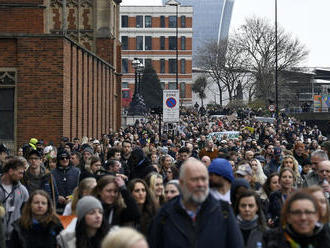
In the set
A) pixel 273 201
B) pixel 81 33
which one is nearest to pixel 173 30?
pixel 81 33

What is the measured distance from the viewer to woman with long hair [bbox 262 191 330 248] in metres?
6.24

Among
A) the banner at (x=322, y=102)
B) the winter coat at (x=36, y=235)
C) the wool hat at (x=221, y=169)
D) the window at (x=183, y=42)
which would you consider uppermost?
the window at (x=183, y=42)

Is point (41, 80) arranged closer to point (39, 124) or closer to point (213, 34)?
point (39, 124)

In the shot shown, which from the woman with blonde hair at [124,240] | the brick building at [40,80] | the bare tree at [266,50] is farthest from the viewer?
the bare tree at [266,50]

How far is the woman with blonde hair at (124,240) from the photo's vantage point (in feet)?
14.9

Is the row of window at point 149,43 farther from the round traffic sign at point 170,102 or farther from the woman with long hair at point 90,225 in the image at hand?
the woman with long hair at point 90,225

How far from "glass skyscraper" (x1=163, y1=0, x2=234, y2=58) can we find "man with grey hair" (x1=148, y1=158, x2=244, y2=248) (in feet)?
613

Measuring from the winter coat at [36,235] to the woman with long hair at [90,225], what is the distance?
1.74 ft

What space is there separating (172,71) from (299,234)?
109540 millimetres

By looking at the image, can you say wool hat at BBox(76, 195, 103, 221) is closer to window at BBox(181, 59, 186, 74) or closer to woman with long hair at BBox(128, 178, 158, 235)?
woman with long hair at BBox(128, 178, 158, 235)

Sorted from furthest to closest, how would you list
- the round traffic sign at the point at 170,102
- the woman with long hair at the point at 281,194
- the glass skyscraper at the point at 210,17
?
the glass skyscraper at the point at 210,17 → the round traffic sign at the point at 170,102 → the woman with long hair at the point at 281,194

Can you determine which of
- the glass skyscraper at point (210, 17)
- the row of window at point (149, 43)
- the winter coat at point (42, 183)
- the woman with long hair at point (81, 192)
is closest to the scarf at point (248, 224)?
the woman with long hair at point (81, 192)

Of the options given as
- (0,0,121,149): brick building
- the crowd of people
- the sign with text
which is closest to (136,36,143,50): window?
(0,0,121,149): brick building

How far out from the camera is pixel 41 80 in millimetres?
25141
